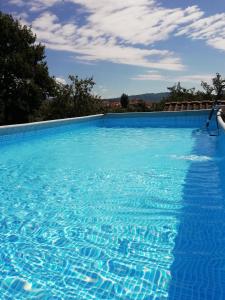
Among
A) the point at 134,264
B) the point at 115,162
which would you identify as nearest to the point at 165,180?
the point at 115,162

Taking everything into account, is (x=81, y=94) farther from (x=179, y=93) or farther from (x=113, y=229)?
(x=113, y=229)

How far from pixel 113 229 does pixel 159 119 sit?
33.5 feet

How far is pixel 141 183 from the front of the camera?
418 cm

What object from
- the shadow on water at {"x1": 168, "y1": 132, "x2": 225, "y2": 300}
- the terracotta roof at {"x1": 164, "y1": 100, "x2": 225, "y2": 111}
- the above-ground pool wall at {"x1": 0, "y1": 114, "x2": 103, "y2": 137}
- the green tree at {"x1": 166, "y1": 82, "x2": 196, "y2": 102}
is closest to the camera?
the shadow on water at {"x1": 168, "y1": 132, "x2": 225, "y2": 300}

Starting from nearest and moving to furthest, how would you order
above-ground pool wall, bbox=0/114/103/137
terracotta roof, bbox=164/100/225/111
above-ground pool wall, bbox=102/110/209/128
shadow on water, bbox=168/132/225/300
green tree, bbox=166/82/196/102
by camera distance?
shadow on water, bbox=168/132/225/300 → above-ground pool wall, bbox=0/114/103/137 → above-ground pool wall, bbox=102/110/209/128 → terracotta roof, bbox=164/100/225/111 → green tree, bbox=166/82/196/102

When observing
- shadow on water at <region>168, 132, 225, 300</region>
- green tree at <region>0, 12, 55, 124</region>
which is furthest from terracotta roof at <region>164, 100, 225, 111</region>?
shadow on water at <region>168, 132, 225, 300</region>

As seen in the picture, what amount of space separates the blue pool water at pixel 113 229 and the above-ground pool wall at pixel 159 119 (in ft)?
21.6

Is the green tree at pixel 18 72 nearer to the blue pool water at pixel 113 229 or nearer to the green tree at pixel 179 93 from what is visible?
the green tree at pixel 179 93

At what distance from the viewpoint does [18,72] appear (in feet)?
56.1

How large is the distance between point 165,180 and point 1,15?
51.1 feet

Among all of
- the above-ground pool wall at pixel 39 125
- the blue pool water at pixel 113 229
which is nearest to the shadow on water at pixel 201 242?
the blue pool water at pixel 113 229

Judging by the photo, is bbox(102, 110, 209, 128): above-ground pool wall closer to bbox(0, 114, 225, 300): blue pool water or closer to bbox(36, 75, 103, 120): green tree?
bbox(36, 75, 103, 120): green tree

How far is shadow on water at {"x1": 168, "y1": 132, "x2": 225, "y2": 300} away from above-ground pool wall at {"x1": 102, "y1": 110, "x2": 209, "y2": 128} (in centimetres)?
769

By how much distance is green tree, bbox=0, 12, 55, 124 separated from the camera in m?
16.8
